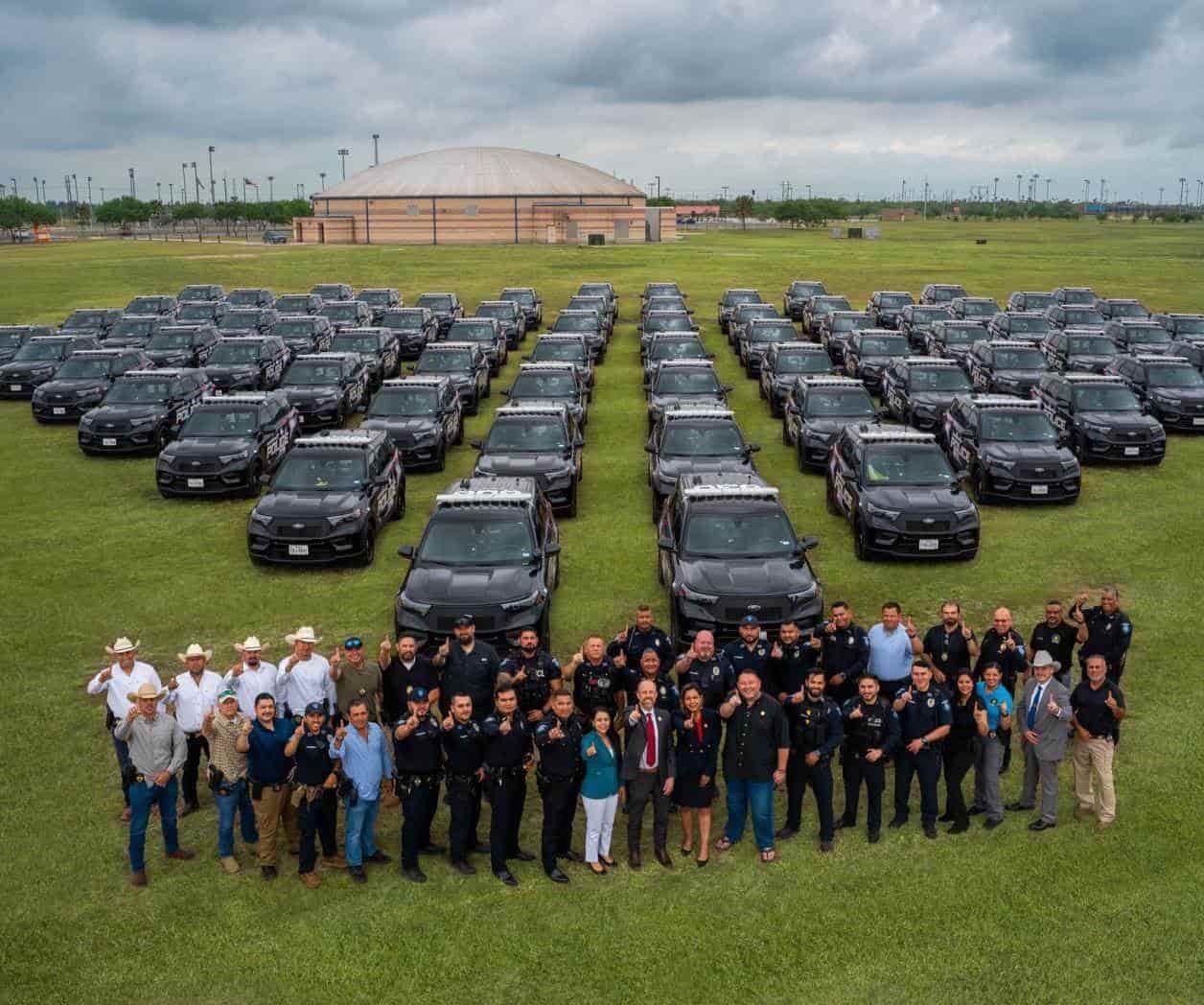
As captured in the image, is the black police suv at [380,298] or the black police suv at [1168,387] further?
the black police suv at [380,298]

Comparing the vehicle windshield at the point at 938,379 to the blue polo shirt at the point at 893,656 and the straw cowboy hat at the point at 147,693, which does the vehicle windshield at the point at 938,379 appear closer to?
the blue polo shirt at the point at 893,656

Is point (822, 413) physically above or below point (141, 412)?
above

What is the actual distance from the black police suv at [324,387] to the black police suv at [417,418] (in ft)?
7.22

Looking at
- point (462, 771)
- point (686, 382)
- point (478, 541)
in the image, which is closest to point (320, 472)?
point (478, 541)

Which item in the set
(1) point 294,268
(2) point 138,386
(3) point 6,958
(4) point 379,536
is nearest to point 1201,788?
(3) point 6,958

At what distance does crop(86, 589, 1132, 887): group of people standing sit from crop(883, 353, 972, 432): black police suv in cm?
1318

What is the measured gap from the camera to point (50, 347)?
101 ft

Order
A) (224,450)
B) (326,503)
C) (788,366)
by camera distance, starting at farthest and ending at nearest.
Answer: (788,366), (224,450), (326,503)

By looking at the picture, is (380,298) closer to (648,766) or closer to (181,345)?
(181,345)

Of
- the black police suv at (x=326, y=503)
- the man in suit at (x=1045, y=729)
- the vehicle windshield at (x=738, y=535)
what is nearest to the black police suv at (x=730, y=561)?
the vehicle windshield at (x=738, y=535)

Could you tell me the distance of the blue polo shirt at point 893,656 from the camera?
398 inches

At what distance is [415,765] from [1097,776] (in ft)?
17.6

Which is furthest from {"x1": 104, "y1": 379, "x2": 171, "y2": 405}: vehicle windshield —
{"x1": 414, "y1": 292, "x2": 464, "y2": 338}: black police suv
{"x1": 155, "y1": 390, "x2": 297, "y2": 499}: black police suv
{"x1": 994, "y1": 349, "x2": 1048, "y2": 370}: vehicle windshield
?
{"x1": 994, "y1": 349, "x2": 1048, "y2": 370}: vehicle windshield

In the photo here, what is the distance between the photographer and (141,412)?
22750mm
